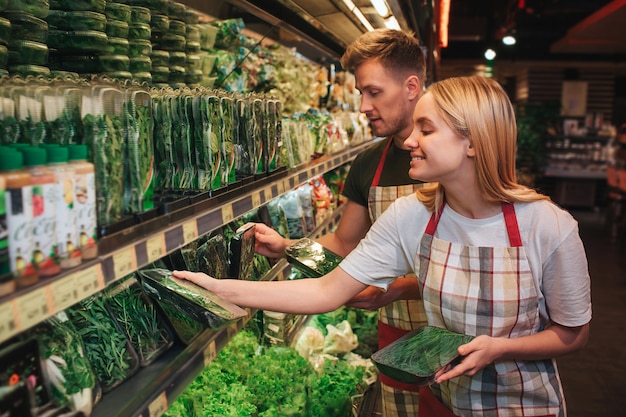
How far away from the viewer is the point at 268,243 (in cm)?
220

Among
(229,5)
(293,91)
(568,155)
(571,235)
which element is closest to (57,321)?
(571,235)

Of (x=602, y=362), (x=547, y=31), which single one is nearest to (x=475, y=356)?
(x=602, y=362)

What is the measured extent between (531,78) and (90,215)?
1621 centimetres

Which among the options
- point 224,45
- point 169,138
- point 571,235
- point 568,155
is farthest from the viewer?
point 568,155

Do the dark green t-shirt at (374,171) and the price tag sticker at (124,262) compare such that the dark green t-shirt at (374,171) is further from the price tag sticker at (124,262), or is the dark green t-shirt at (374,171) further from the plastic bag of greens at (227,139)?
the price tag sticker at (124,262)

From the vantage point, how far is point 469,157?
1672 mm

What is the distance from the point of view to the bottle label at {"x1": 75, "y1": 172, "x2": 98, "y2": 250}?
3.39ft

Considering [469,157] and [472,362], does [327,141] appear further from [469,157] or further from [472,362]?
[472,362]

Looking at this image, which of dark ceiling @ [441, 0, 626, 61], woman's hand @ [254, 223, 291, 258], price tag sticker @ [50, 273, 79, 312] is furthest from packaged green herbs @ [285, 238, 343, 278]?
dark ceiling @ [441, 0, 626, 61]

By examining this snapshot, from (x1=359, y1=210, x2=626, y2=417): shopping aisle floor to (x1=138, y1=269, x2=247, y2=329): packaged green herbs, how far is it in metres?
1.46

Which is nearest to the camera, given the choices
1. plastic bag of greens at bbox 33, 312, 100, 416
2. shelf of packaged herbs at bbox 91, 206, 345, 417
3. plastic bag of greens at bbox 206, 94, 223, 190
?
plastic bag of greens at bbox 33, 312, 100, 416

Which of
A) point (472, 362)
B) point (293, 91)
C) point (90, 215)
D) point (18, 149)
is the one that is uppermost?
point (293, 91)

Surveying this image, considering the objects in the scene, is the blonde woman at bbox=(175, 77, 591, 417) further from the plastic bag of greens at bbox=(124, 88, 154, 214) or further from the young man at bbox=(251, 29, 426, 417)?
the young man at bbox=(251, 29, 426, 417)

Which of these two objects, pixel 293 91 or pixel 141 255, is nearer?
pixel 141 255
